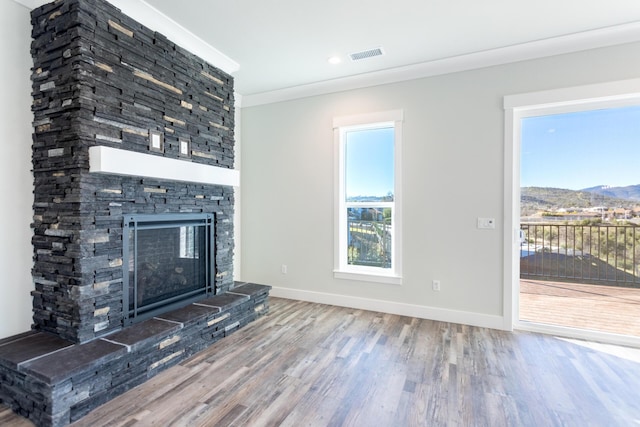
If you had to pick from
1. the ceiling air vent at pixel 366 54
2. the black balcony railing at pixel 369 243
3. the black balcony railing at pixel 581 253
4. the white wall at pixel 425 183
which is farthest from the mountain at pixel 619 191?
the ceiling air vent at pixel 366 54

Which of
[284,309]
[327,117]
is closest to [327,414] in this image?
[284,309]

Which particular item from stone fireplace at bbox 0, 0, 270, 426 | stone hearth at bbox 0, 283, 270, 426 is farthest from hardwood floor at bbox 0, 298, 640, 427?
stone fireplace at bbox 0, 0, 270, 426

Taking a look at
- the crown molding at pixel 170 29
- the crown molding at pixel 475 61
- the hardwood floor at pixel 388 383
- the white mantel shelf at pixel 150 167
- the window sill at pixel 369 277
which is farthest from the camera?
the window sill at pixel 369 277

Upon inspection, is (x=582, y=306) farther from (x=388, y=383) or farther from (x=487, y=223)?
Result: (x=388, y=383)

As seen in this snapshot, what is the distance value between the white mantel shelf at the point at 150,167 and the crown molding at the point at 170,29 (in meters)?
1.12

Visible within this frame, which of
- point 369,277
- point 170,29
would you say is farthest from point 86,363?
point 369,277

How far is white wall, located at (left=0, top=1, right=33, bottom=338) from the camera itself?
2.29 m

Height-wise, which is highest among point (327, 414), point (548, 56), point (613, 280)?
point (548, 56)

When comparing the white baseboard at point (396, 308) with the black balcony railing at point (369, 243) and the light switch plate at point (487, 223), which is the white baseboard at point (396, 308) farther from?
the light switch plate at point (487, 223)

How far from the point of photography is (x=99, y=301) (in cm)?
232

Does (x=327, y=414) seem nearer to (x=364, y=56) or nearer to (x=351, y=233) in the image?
(x=351, y=233)

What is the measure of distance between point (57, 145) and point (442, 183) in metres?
3.51

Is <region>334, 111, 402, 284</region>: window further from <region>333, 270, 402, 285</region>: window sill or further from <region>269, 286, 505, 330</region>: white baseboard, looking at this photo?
<region>269, 286, 505, 330</region>: white baseboard

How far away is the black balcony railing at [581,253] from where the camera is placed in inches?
120
